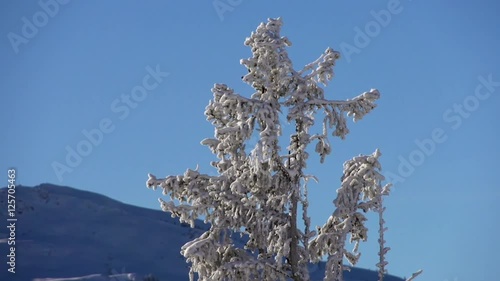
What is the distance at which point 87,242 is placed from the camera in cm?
5806

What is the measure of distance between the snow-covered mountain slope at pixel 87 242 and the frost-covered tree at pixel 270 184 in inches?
1217

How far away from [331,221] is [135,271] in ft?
120

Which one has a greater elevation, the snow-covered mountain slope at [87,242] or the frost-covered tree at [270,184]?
the snow-covered mountain slope at [87,242]

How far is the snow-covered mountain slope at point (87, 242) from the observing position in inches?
1993

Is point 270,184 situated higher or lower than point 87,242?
lower

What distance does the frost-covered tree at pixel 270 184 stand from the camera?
17406mm

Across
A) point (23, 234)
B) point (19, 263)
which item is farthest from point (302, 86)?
point (23, 234)

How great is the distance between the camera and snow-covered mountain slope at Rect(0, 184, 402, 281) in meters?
50.6

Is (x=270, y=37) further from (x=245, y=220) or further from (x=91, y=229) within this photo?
(x=91, y=229)

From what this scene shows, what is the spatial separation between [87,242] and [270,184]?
42613mm

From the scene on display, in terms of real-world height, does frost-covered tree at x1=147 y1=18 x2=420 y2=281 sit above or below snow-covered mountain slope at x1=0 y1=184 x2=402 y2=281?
below

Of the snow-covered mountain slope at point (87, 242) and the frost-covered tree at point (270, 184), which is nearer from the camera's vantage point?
the frost-covered tree at point (270, 184)

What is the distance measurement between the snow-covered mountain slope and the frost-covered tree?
30.9 metres

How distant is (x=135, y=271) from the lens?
52844 millimetres
